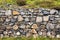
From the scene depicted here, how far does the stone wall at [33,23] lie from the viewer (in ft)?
38.7

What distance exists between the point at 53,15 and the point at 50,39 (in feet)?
3.75

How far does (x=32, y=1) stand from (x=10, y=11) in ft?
5.38

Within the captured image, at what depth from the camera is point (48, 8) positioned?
1209 cm

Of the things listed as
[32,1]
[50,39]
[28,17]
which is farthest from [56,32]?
[32,1]

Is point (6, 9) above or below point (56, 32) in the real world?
above

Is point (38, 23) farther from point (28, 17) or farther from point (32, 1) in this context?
point (32, 1)

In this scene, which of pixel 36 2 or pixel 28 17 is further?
pixel 36 2

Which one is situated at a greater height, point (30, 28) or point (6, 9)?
point (6, 9)

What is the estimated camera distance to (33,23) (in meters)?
11.8

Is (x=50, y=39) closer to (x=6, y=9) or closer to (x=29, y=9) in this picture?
(x=29, y=9)

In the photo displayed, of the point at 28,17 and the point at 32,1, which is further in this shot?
the point at 32,1

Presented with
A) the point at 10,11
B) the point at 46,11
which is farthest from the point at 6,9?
the point at 46,11

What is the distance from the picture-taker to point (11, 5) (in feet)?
40.9

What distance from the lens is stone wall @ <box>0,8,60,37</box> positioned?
11789mm
